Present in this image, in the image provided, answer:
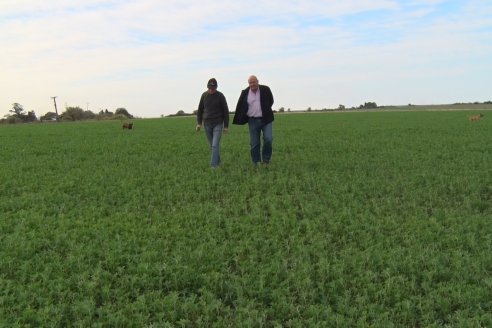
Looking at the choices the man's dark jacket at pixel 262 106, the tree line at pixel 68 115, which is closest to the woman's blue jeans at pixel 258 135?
the man's dark jacket at pixel 262 106

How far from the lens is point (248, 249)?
17.9ft

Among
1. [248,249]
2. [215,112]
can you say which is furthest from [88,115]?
[248,249]

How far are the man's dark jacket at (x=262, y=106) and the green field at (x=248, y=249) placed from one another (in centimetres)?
119

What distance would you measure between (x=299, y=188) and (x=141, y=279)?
450 centimetres

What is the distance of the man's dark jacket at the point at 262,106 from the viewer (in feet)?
34.0

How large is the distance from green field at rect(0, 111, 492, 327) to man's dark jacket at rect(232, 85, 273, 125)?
3.90 ft

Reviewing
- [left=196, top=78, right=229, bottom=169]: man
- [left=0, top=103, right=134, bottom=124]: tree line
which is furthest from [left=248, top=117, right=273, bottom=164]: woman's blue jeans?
[left=0, top=103, right=134, bottom=124]: tree line

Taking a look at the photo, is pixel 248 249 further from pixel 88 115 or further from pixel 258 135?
pixel 88 115

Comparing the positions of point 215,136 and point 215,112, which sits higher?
point 215,112

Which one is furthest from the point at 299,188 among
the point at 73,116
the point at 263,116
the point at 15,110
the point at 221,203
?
the point at 15,110

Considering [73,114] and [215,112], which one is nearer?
[215,112]

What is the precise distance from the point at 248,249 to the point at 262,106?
17.7 ft

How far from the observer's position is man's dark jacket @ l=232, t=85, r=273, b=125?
1038 centimetres

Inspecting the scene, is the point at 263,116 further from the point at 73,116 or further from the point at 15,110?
the point at 15,110
